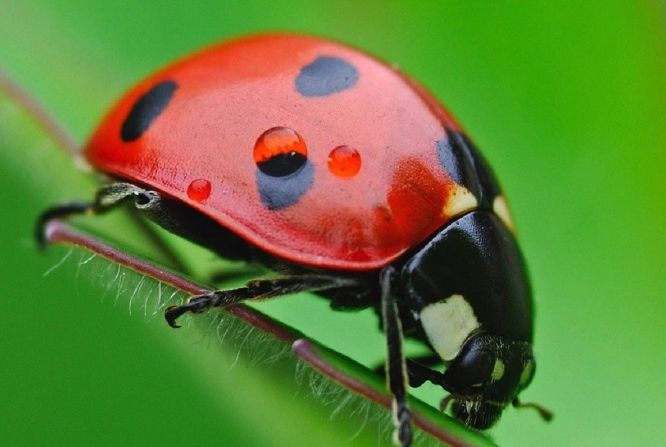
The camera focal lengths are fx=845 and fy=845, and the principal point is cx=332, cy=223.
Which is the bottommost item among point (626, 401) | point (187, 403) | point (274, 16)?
point (626, 401)

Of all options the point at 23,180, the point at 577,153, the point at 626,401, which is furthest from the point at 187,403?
the point at 577,153

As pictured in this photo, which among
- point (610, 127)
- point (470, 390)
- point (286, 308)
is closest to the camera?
point (470, 390)

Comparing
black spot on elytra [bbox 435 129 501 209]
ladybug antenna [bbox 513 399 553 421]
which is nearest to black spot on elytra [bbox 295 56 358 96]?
black spot on elytra [bbox 435 129 501 209]

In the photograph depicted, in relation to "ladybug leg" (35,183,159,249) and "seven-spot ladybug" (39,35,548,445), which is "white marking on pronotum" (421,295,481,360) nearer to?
"seven-spot ladybug" (39,35,548,445)

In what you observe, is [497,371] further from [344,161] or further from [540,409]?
[344,161]

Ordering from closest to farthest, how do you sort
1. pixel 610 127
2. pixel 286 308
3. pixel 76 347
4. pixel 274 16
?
pixel 76 347
pixel 286 308
pixel 610 127
pixel 274 16

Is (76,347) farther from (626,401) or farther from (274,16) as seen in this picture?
(274,16)

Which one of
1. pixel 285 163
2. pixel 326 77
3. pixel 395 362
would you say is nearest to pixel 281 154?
pixel 285 163
